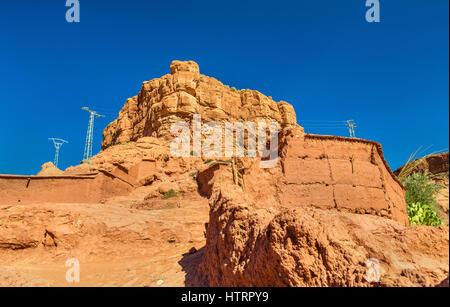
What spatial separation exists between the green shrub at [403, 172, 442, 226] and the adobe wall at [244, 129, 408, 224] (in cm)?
239

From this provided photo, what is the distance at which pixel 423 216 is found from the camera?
1210 cm

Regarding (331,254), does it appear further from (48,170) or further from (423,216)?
(48,170)

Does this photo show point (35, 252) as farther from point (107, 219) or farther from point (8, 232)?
point (107, 219)

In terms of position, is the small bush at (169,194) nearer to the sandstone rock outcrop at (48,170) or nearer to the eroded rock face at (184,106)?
the sandstone rock outcrop at (48,170)

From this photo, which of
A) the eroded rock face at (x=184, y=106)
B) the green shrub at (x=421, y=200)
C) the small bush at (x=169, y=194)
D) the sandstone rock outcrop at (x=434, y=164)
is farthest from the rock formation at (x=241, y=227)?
the eroded rock face at (x=184, y=106)

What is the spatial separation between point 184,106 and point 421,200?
1181 inches

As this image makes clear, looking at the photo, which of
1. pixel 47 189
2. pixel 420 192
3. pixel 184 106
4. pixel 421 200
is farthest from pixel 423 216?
pixel 184 106

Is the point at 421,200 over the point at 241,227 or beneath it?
over

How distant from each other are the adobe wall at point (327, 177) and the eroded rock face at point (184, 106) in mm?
28569

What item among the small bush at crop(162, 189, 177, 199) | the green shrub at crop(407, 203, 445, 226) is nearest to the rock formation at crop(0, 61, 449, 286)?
the small bush at crop(162, 189, 177, 199)

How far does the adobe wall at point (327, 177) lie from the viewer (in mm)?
8820

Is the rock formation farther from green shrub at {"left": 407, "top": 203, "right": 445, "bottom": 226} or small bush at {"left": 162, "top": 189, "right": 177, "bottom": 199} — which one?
green shrub at {"left": 407, "top": 203, "right": 445, "bottom": 226}

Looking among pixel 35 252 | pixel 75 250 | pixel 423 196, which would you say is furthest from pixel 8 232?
pixel 423 196

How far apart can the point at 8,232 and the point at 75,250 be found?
286cm
